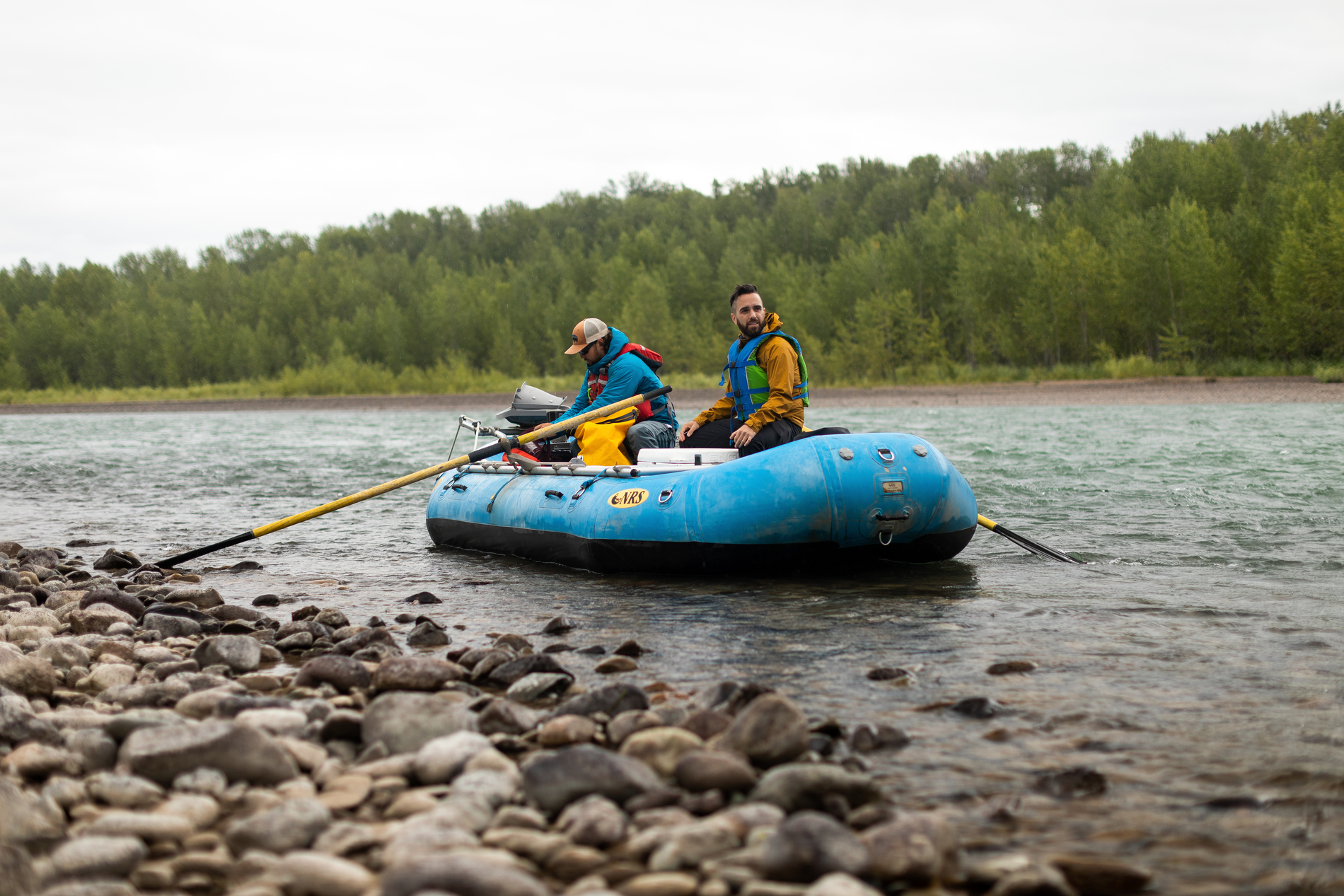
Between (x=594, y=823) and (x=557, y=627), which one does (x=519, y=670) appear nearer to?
(x=557, y=627)

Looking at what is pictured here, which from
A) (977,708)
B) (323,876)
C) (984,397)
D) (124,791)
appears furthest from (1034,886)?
(984,397)

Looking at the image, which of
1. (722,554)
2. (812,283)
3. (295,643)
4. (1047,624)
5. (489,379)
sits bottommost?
(1047,624)

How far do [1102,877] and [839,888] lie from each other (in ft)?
2.47

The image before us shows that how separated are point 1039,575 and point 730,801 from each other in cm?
461

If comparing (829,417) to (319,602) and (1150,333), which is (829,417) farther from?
(319,602)

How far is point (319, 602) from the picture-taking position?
7113mm

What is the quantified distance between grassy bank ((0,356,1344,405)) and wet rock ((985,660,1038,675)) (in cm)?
3278

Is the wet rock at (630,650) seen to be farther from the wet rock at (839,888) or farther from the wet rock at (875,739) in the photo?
the wet rock at (839,888)

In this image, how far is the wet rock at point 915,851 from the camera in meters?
2.71

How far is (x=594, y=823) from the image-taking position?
296 centimetres

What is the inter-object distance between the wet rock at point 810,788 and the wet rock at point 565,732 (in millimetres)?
820

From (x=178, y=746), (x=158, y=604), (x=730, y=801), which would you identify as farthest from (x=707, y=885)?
(x=158, y=604)

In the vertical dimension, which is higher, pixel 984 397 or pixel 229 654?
pixel 984 397

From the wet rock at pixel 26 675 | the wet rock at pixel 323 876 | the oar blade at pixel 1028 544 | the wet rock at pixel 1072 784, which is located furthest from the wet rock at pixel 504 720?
the oar blade at pixel 1028 544
